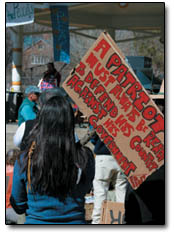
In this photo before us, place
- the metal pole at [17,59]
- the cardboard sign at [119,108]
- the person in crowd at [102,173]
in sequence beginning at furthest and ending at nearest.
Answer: the metal pole at [17,59] → the person in crowd at [102,173] → the cardboard sign at [119,108]

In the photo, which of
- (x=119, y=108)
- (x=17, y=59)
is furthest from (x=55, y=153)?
(x=17, y=59)

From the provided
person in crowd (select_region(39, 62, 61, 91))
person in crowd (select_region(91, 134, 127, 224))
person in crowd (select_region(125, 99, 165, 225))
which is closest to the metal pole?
person in crowd (select_region(39, 62, 61, 91))

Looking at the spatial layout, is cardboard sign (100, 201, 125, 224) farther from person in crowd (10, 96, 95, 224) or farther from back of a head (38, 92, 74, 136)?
back of a head (38, 92, 74, 136)

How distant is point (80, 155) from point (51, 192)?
8.9 inches

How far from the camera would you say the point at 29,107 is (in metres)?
4.08

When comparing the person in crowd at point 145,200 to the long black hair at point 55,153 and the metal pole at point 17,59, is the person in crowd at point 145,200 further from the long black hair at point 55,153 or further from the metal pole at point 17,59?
the metal pole at point 17,59

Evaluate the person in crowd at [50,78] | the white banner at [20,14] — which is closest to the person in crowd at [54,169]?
the white banner at [20,14]

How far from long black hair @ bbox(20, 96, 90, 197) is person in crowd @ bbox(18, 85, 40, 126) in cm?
217

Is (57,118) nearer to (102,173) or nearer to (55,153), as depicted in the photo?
(55,153)

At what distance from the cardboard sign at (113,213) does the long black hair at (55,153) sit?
1309 millimetres

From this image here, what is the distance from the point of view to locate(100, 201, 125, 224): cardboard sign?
3.08 metres

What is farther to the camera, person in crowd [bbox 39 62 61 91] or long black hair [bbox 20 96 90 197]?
person in crowd [bbox 39 62 61 91]

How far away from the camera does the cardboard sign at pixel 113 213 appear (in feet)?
10.1
